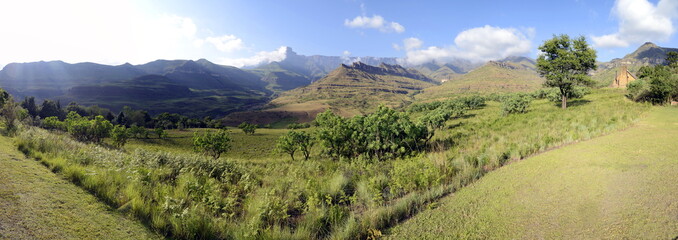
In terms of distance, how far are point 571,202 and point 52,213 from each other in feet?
32.3

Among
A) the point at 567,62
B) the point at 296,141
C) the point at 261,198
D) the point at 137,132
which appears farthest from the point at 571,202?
the point at 137,132

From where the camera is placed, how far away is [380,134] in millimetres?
17922

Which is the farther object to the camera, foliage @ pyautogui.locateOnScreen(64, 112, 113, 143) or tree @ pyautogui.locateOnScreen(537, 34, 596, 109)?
foliage @ pyautogui.locateOnScreen(64, 112, 113, 143)

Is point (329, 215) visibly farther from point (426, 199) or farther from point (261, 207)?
point (426, 199)

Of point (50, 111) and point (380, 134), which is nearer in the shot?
point (380, 134)

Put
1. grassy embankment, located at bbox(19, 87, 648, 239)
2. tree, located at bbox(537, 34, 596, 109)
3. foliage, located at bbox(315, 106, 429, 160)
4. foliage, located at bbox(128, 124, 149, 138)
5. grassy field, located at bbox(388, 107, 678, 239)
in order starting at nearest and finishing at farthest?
1. grassy field, located at bbox(388, 107, 678, 239)
2. grassy embankment, located at bbox(19, 87, 648, 239)
3. foliage, located at bbox(315, 106, 429, 160)
4. tree, located at bbox(537, 34, 596, 109)
5. foliage, located at bbox(128, 124, 149, 138)

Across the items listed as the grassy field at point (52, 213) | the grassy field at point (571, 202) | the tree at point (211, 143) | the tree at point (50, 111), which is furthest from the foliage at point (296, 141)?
the tree at point (50, 111)

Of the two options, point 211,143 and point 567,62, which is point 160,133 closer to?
point 211,143

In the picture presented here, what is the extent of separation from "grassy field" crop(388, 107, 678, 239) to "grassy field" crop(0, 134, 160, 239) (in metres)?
5.04

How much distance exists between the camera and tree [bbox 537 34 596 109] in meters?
24.5

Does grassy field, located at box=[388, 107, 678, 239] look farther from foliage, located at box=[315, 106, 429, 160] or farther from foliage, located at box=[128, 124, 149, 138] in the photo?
foliage, located at box=[128, 124, 149, 138]

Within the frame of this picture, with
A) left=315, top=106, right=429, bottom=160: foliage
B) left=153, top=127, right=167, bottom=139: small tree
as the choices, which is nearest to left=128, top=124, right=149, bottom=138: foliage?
left=153, top=127, right=167, bottom=139: small tree

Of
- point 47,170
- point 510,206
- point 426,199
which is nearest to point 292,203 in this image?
point 426,199

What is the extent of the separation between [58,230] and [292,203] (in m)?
4.56
